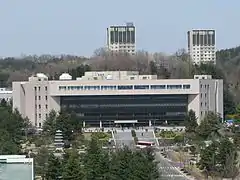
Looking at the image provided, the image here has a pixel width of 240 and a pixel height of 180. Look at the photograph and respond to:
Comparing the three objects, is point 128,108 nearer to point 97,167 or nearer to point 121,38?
point 97,167

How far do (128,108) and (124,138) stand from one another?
12.8ft

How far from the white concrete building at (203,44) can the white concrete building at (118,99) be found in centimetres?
2659

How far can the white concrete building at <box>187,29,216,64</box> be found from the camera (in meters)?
64.9

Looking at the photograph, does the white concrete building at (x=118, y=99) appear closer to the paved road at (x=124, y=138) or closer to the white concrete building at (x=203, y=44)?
the paved road at (x=124, y=138)

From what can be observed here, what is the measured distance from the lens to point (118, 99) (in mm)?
38094

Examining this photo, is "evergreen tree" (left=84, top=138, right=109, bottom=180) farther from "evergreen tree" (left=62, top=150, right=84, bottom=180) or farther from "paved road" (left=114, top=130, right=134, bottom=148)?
"paved road" (left=114, top=130, right=134, bottom=148)

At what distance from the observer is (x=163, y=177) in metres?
22.0

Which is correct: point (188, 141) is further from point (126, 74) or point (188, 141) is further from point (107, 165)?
point (107, 165)

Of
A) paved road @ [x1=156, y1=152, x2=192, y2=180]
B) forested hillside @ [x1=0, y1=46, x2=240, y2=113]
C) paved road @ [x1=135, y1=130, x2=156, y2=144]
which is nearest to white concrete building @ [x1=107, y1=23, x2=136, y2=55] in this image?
forested hillside @ [x1=0, y1=46, x2=240, y2=113]

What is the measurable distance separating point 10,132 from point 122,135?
7.01 meters

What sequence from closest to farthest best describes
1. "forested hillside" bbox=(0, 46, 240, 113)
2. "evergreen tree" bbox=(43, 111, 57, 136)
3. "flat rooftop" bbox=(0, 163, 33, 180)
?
"flat rooftop" bbox=(0, 163, 33, 180) < "evergreen tree" bbox=(43, 111, 57, 136) < "forested hillside" bbox=(0, 46, 240, 113)

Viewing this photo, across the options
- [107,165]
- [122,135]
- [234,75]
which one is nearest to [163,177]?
[107,165]

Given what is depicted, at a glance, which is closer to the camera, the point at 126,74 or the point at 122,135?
the point at 122,135

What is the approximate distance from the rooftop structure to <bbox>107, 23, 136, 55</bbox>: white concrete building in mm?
46021
